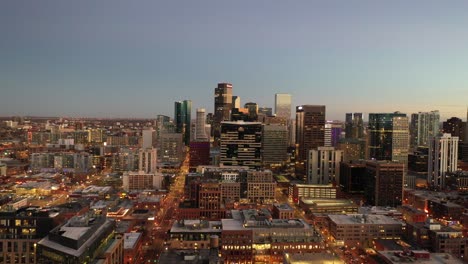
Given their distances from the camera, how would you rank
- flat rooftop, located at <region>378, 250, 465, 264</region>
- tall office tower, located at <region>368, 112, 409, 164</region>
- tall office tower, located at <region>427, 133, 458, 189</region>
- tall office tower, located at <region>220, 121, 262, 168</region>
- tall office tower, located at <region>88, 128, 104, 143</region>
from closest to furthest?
flat rooftop, located at <region>378, 250, 465, 264</region> → tall office tower, located at <region>427, 133, 458, 189</region> → tall office tower, located at <region>220, 121, 262, 168</region> → tall office tower, located at <region>368, 112, 409, 164</region> → tall office tower, located at <region>88, 128, 104, 143</region>

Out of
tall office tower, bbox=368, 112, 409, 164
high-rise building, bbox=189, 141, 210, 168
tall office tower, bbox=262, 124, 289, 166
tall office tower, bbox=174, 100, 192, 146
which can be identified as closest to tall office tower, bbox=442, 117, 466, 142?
tall office tower, bbox=368, 112, 409, 164

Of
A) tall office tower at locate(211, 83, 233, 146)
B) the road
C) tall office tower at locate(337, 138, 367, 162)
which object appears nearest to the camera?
the road

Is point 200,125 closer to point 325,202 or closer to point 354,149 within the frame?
point 354,149

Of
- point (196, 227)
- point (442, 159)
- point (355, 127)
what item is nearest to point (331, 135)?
point (355, 127)

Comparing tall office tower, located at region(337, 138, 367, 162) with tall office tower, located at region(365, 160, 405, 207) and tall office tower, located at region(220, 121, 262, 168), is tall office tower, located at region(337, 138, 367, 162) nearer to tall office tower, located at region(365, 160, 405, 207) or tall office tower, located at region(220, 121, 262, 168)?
tall office tower, located at region(220, 121, 262, 168)

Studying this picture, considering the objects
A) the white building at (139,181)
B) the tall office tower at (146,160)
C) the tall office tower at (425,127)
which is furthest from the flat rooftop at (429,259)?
the tall office tower at (425,127)

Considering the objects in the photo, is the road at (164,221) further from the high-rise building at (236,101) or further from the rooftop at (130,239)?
the high-rise building at (236,101)

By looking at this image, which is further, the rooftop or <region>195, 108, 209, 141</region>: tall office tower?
<region>195, 108, 209, 141</region>: tall office tower
